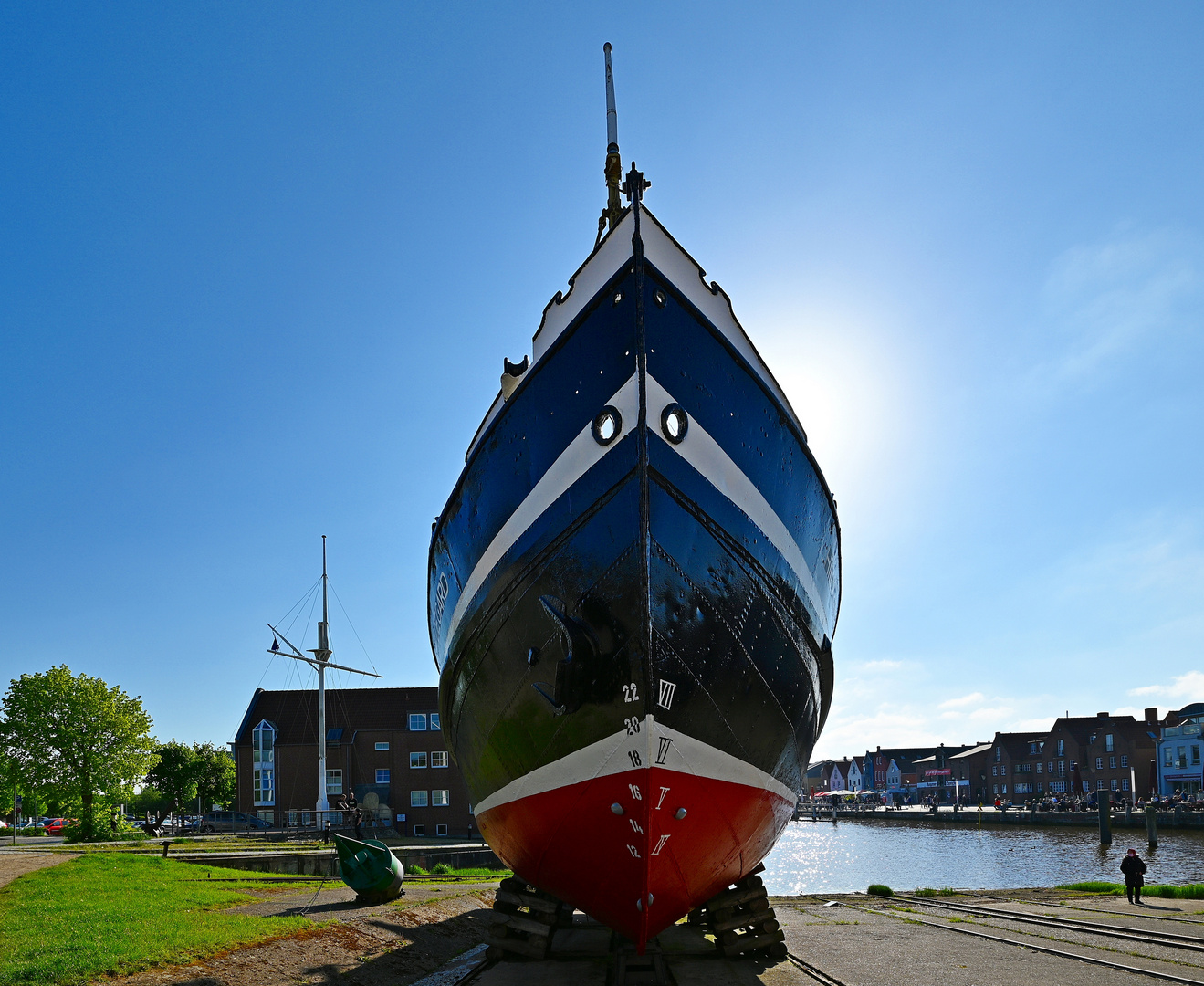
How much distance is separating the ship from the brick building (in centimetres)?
3807

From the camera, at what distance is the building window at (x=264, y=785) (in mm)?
44250

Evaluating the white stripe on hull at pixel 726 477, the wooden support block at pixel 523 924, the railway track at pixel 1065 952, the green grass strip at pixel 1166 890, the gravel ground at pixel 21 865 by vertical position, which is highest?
the white stripe on hull at pixel 726 477

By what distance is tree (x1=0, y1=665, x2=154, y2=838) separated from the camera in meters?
35.8

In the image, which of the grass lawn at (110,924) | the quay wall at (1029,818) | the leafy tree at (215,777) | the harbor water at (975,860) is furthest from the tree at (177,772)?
the quay wall at (1029,818)

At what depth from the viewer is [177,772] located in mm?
63594

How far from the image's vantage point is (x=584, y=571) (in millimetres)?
6199

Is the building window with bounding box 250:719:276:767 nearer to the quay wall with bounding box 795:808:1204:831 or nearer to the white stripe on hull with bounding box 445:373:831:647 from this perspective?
the white stripe on hull with bounding box 445:373:831:647

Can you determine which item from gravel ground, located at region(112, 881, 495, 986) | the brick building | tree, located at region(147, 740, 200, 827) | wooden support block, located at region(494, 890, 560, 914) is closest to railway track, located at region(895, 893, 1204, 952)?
wooden support block, located at region(494, 890, 560, 914)

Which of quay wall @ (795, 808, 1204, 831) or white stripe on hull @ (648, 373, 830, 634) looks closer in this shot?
white stripe on hull @ (648, 373, 830, 634)

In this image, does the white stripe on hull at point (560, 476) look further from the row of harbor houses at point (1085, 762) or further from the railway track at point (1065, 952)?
the row of harbor houses at point (1085, 762)

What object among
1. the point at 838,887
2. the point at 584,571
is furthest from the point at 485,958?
the point at 838,887

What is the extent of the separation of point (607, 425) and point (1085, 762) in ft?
274

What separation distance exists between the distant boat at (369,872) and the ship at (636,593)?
5.73 m

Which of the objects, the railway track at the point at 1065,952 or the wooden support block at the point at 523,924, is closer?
the railway track at the point at 1065,952
